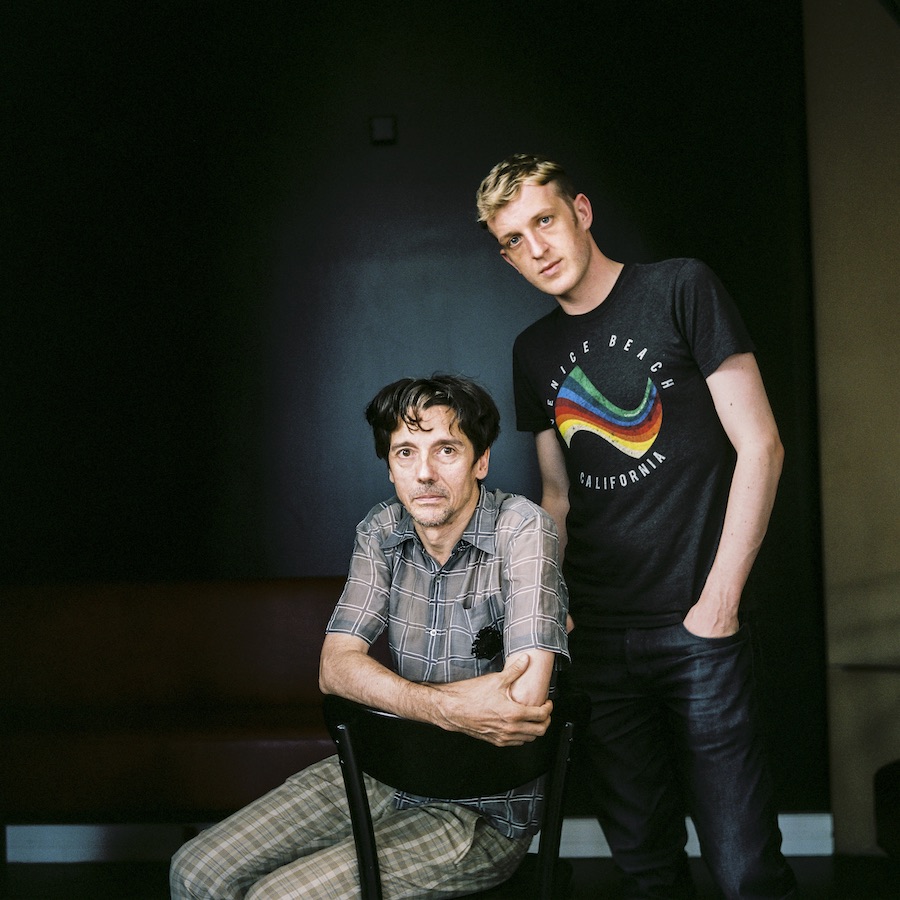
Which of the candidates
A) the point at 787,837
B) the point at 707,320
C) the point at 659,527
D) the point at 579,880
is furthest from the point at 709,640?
the point at 787,837

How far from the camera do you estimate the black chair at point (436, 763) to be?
51.3 inches

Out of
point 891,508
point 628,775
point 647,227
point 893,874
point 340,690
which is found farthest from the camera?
point 647,227

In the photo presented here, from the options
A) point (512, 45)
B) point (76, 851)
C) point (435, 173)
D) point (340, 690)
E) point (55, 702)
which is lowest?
point (76, 851)

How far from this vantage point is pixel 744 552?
1.88 meters

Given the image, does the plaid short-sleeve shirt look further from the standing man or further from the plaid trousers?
the standing man

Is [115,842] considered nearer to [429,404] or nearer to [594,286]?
[429,404]

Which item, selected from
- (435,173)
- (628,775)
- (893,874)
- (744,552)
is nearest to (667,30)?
(435,173)

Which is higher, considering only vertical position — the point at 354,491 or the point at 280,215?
the point at 280,215

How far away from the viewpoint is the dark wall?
11.4ft

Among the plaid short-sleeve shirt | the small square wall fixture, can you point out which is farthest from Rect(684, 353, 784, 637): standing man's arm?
the small square wall fixture

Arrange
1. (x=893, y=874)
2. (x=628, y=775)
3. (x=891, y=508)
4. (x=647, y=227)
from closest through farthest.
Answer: (x=628, y=775)
(x=893, y=874)
(x=891, y=508)
(x=647, y=227)

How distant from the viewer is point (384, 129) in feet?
11.6

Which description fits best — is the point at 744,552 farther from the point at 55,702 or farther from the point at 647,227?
the point at 55,702

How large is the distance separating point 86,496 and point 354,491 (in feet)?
3.58
